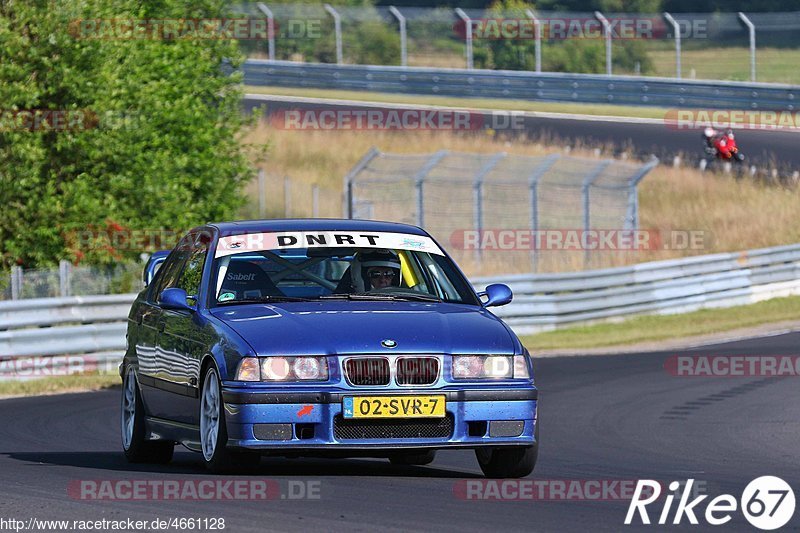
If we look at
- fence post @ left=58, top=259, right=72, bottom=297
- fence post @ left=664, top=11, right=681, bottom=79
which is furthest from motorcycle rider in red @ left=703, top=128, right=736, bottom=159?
fence post @ left=58, top=259, right=72, bottom=297

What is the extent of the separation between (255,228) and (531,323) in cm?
1518

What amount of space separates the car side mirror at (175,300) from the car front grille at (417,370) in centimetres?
155

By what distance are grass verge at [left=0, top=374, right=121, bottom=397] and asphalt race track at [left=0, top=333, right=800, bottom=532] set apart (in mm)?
1021

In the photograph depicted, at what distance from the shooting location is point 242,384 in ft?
27.3

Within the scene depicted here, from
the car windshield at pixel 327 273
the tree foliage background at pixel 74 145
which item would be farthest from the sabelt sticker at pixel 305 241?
the tree foliage background at pixel 74 145

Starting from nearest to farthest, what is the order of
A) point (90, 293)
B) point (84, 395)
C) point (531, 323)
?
point (84, 395), point (90, 293), point (531, 323)

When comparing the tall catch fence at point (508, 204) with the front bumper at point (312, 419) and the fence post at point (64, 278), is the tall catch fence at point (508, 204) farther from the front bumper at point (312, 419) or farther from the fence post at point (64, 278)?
the front bumper at point (312, 419)

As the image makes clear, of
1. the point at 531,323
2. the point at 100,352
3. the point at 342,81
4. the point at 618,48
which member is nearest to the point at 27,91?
the point at 100,352

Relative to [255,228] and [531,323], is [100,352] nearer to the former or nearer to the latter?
[531,323]

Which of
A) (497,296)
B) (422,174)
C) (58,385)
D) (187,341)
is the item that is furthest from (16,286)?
(497,296)

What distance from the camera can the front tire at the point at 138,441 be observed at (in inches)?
398

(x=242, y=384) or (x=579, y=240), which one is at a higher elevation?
(x=242, y=384)

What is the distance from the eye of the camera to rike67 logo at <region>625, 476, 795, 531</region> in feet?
24.1

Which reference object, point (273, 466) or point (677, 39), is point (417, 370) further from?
point (677, 39)
